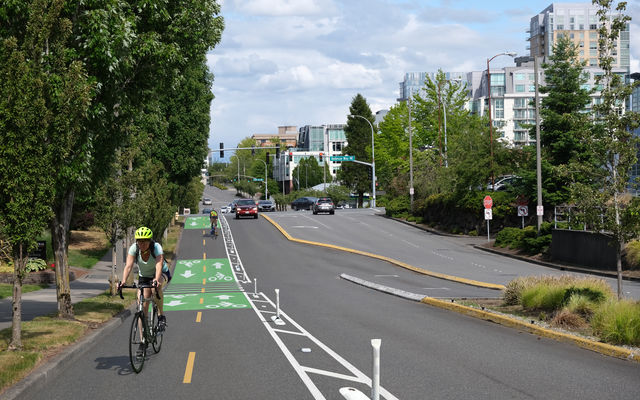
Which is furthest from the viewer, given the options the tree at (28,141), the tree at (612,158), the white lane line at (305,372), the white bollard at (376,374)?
the tree at (612,158)

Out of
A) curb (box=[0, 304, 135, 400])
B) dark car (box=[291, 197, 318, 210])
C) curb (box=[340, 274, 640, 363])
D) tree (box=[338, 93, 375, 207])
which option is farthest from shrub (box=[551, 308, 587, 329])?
tree (box=[338, 93, 375, 207])

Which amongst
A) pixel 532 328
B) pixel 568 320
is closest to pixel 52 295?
pixel 532 328

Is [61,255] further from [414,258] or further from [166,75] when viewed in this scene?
[414,258]

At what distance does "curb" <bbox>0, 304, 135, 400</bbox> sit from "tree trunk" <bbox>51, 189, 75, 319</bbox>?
1.49 metres

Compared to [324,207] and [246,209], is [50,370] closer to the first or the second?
[246,209]

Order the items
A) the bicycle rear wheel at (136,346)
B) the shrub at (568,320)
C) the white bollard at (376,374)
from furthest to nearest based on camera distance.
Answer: the shrub at (568,320) → the bicycle rear wheel at (136,346) → the white bollard at (376,374)

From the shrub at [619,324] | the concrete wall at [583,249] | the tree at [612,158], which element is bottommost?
the concrete wall at [583,249]

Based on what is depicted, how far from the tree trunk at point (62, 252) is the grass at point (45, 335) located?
0.34m

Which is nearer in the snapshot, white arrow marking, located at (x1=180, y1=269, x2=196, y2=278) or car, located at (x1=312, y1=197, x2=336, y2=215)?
white arrow marking, located at (x1=180, y1=269, x2=196, y2=278)

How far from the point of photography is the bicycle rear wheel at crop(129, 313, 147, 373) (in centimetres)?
971

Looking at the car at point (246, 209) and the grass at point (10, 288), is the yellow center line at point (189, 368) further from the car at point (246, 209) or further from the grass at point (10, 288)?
the car at point (246, 209)

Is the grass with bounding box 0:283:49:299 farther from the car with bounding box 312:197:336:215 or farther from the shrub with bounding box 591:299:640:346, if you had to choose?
the car with bounding box 312:197:336:215

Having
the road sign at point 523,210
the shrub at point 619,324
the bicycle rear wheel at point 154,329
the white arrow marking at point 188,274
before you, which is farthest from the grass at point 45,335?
the road sign at point 523,210

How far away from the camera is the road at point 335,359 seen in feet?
28.2
